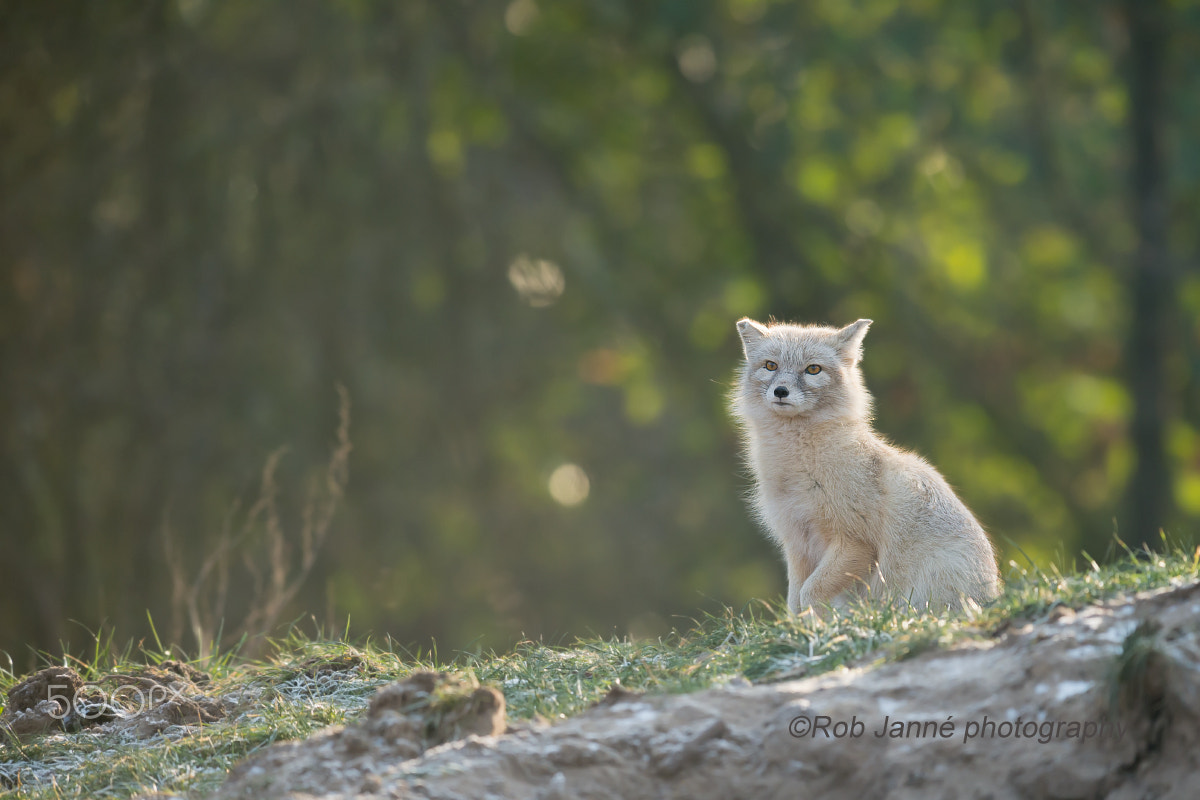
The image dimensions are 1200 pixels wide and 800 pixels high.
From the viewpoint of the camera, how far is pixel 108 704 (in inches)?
223

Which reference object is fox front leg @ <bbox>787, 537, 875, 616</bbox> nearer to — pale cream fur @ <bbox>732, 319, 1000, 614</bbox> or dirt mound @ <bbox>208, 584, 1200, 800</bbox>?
pale cream fur @ <bbox>732, 319, 1000, 614</bbox>

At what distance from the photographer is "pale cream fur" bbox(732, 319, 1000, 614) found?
5988mm

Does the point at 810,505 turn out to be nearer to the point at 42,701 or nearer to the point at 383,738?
the point at 383,738

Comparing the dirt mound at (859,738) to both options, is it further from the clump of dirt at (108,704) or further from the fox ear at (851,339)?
the fox ear at (851,339)

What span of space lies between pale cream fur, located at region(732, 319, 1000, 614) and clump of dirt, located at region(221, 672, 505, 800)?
7.36ft

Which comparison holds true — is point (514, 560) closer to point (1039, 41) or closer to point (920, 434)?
point (920, 434)

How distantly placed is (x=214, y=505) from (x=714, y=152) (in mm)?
8624

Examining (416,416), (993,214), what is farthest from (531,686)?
(993,214)

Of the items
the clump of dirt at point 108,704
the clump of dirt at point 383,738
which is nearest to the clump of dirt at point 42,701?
the clump of dirt at point 108,704

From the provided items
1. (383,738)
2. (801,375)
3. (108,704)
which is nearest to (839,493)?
(801,375)

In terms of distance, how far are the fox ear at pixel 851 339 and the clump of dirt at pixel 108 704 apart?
401 centimetres

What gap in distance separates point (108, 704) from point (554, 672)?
220 cm

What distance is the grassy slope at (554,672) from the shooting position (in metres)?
4.53

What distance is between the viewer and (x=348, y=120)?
14125mm
